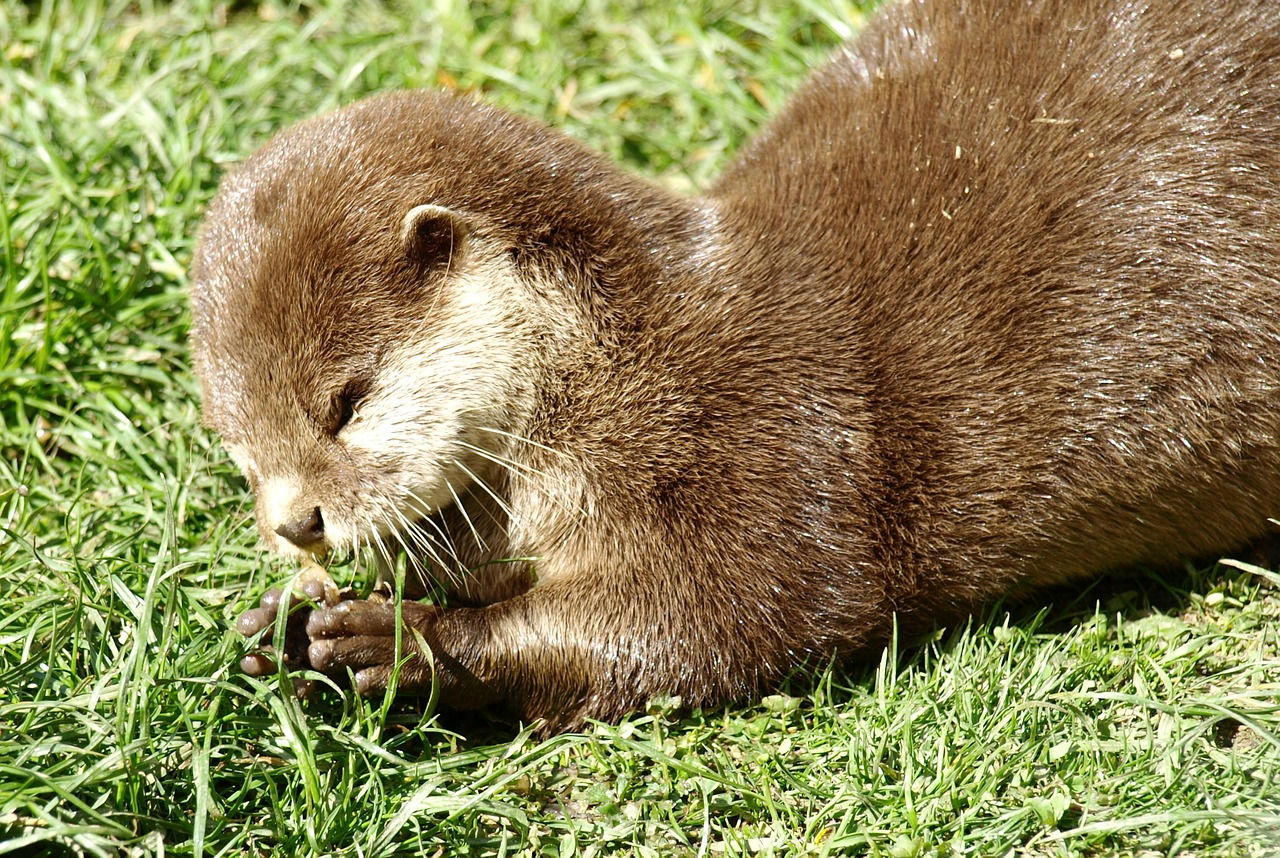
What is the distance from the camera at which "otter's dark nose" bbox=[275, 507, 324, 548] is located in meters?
2.68

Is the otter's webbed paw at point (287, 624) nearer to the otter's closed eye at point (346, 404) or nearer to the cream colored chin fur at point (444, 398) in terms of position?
the cream colored chin fur at point (444, 398)

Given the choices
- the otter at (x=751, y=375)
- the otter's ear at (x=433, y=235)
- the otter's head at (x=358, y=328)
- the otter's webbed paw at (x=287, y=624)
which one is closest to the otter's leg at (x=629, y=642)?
the otter at (x=751, y=375)

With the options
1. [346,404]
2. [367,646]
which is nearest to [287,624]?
[367,646]

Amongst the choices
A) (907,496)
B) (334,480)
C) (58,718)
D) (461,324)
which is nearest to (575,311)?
(461,324)

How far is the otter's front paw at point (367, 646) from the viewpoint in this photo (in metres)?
2.67

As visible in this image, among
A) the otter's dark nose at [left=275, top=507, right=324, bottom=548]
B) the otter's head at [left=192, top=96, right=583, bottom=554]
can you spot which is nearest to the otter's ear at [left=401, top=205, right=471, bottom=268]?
the otter's head at [left=192, top=96, right=583, bottom=554]

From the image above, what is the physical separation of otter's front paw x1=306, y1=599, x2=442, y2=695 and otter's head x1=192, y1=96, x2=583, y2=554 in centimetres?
14

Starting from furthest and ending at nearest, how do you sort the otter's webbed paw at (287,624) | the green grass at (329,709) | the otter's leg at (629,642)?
the otter's leg at (629,642), the otter's webbed paw at (287,624), the green grass at (329,709)

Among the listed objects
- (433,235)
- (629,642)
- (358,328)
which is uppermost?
(433,235)

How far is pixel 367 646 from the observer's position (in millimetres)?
2680

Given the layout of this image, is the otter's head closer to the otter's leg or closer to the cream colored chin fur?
the cream colored chin fur

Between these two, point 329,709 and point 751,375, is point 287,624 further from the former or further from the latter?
point 751,375

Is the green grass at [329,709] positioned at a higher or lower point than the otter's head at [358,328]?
lower

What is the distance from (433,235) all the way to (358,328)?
0.23 meters
